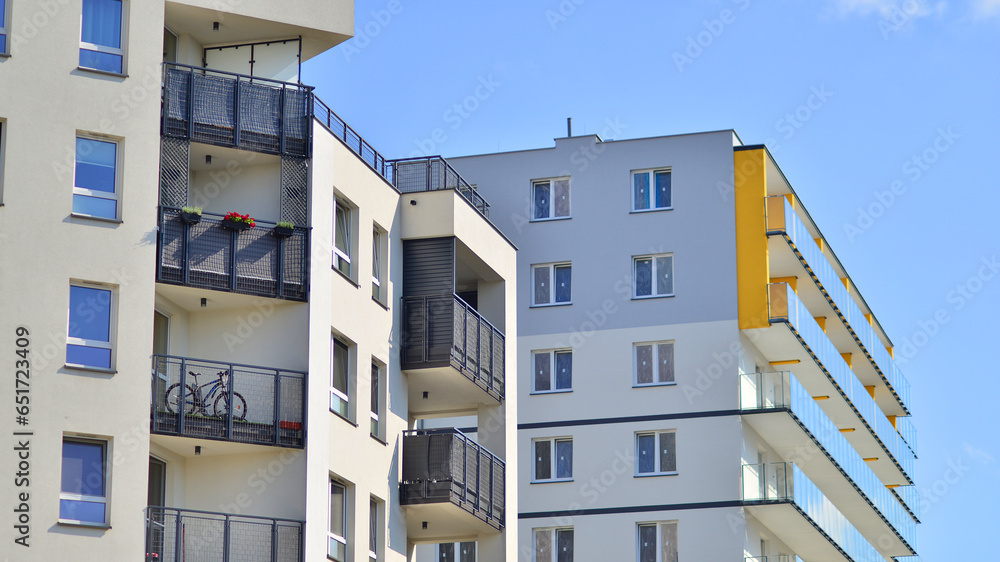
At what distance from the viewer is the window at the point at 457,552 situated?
5984cm

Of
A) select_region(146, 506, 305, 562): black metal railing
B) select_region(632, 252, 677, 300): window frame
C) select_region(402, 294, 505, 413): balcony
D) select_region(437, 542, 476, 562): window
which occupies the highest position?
select_region(632, 252, 677, 300): window frame

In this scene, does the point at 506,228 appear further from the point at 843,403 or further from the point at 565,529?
the point at 843,403

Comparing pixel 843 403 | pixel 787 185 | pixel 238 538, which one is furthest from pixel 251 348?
pixel 843 403

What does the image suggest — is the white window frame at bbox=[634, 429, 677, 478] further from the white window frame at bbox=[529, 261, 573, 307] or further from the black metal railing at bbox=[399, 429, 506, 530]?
the black metal railing at bbox=[399, 429, 506, 530]

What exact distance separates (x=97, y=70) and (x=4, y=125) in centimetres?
226

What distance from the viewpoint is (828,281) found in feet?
222

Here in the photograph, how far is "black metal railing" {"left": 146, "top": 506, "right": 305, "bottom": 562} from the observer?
3164cm

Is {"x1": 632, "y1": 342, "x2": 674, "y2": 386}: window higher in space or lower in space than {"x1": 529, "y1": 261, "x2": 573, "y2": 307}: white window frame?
lower

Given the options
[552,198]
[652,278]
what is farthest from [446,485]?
[552,198]

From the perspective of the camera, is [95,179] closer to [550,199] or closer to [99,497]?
[99,497]

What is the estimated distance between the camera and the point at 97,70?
3281 centimetres

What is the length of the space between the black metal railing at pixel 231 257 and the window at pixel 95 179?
113 centimetres

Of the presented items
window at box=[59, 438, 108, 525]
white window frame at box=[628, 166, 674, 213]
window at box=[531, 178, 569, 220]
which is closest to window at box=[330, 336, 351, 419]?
window at box=[59, 438, 108, 525]

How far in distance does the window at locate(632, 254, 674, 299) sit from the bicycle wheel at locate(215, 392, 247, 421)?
91.9ft
